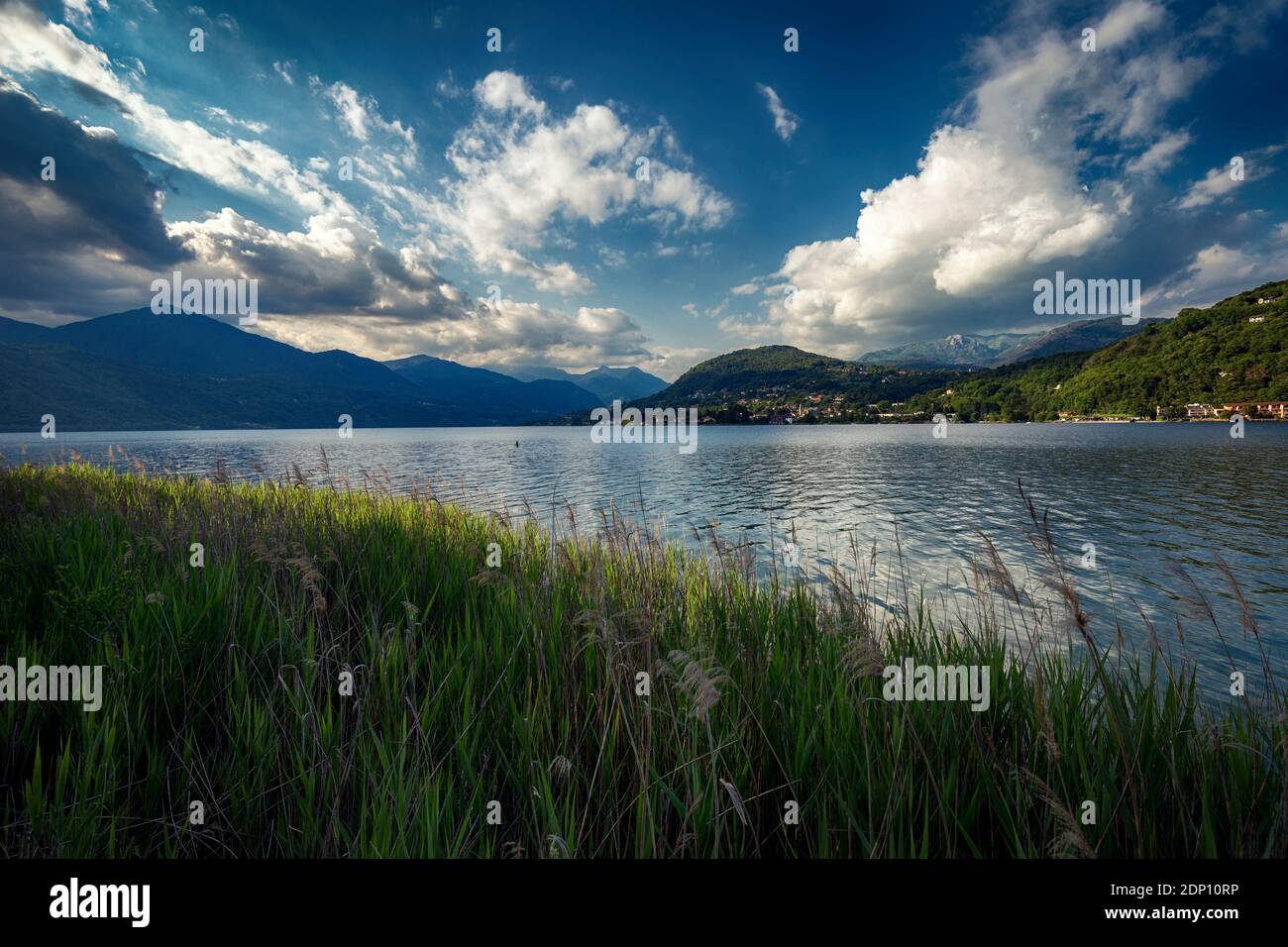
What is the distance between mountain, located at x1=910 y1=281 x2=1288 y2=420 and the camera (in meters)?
117

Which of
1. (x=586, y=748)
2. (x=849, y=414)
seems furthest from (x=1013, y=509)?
(x=849, y=414)

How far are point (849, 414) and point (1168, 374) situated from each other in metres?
78.2

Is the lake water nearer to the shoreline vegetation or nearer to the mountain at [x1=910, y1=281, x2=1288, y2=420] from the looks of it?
the shoreline vegetation

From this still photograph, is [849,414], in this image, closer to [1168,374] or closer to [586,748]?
[1168,374]

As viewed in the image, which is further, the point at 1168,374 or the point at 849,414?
the point at 849,414

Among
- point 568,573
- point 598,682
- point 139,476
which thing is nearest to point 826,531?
point 568,573

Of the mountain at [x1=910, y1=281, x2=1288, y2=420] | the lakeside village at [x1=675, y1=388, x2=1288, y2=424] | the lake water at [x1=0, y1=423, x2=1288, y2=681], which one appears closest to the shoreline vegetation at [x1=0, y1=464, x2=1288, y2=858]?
the lake water at [x1=0, y1=423, x2=1288, y2=681]

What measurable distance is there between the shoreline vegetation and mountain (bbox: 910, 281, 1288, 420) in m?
173

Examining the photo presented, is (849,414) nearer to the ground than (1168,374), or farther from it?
nearer to the ground

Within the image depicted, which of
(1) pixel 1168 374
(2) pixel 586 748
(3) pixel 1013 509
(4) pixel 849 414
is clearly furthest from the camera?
(4) pixel 849 414

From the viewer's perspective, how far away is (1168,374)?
416 feet

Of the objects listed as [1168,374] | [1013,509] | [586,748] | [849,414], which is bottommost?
[1013,509]
